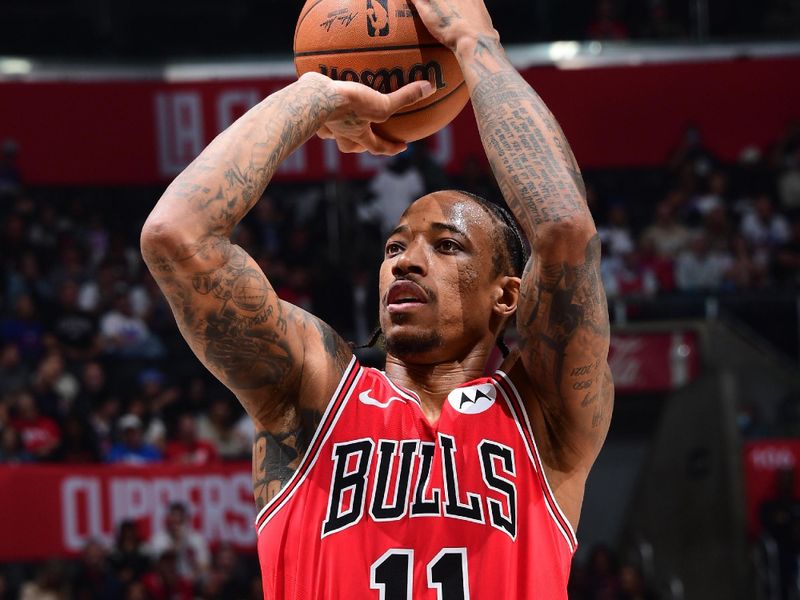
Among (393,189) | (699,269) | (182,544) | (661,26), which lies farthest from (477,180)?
(182,544)

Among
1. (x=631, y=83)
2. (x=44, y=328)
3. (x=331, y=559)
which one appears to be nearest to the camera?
(x=331, y=559)

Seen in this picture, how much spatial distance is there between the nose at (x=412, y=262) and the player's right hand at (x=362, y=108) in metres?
0.33

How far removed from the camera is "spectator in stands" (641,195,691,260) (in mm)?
12445

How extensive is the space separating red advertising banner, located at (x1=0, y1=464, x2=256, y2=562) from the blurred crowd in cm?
14

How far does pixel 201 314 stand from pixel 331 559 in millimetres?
601

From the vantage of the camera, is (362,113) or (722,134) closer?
(362,113)

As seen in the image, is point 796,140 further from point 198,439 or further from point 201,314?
point 201,314

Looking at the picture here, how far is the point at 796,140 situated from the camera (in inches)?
517

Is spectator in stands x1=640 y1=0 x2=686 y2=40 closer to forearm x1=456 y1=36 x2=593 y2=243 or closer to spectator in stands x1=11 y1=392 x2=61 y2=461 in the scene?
spectator in stands x1=11 y1=392 x2=61 y2=461

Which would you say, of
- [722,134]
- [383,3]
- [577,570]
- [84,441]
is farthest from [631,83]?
[383,3]

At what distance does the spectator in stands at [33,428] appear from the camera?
9.89 metres

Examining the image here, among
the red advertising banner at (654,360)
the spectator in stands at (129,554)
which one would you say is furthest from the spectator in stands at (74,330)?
the red advertising banner at (654,360)

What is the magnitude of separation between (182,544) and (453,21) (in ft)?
22.6

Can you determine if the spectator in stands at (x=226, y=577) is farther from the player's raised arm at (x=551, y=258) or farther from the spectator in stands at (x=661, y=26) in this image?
the spectator in stands at (x=661, y=26)
